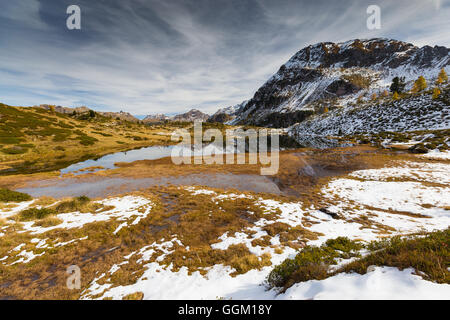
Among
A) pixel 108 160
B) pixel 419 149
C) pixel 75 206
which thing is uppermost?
pixel 419 149

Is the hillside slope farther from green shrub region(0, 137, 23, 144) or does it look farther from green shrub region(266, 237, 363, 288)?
green shrub region(0, 137, 23, 144)

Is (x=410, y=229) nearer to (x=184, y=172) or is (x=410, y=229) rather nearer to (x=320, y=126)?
(x=184, y=172)

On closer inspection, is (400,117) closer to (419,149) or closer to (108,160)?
(419,149)

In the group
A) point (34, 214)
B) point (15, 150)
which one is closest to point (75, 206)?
point (34, 214)

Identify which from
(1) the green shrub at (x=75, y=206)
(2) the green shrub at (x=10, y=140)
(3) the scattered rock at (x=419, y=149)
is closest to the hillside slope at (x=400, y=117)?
(3) the scattered rock at (x=419, y=149)

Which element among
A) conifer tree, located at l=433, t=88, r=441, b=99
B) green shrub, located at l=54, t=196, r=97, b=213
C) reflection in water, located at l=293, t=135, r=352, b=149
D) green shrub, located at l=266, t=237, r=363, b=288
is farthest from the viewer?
conifer tree, located at l=433, t=88, r=441, b=99

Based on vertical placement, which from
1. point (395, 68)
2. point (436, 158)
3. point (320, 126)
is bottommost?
point (436, 158)

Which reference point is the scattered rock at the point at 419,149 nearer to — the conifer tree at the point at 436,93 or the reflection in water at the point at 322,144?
the reflection in water at the point at 322,144

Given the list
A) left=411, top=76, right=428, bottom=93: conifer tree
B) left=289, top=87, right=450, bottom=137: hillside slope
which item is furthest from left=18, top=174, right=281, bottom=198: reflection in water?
left=411, top=76, right=428, bottom=93: conifer tree

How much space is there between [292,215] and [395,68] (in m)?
269

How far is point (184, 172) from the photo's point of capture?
26.8 meters

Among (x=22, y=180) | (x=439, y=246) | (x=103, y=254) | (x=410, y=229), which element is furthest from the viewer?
(x=22, y=180)

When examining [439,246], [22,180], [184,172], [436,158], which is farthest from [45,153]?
[436,158]

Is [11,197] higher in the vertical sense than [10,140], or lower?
lower
